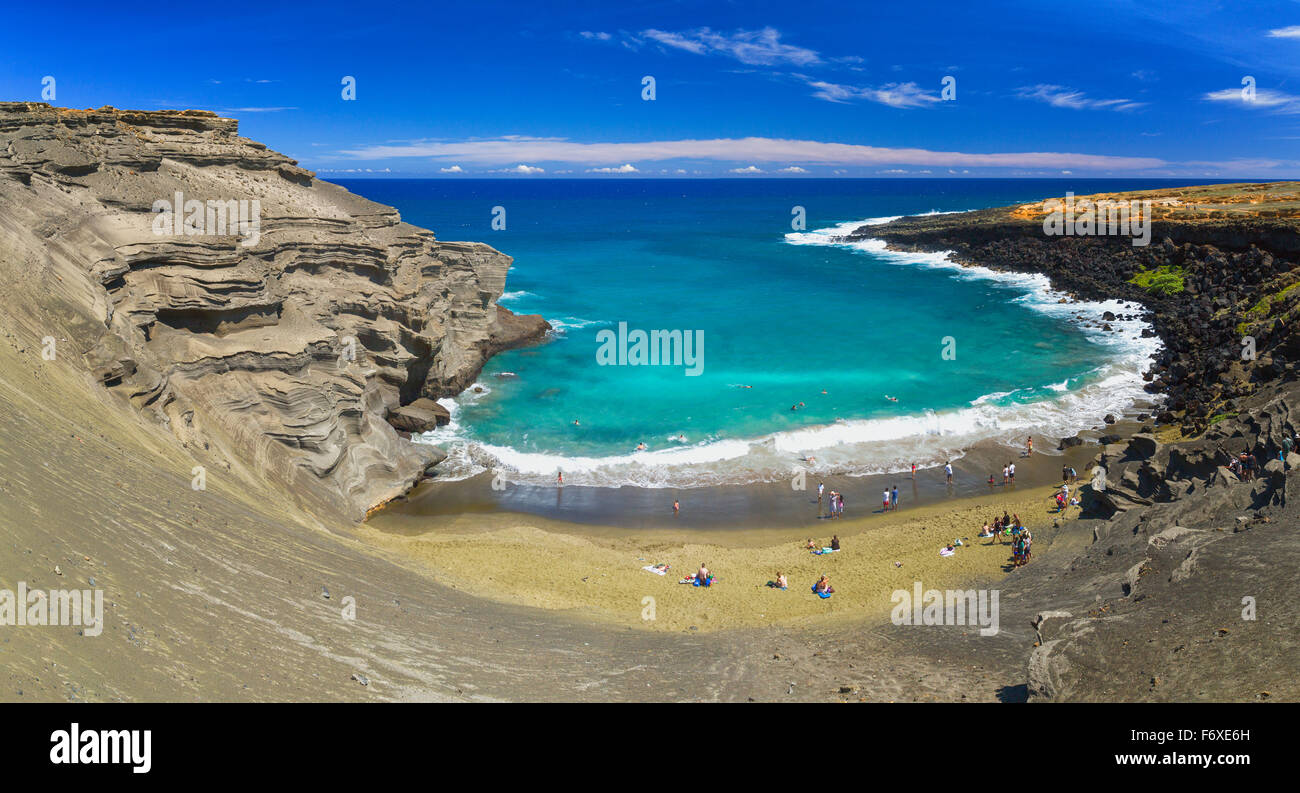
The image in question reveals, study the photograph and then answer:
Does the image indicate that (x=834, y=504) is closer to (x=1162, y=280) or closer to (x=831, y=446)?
(x=831, y=446)

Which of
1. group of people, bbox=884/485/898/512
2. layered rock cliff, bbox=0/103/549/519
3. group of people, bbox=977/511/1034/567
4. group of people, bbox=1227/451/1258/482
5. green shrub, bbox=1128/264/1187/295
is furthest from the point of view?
green shrub, bbox=1128/264/1187/295

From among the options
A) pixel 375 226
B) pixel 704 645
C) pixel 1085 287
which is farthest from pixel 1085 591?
pixel 1085 287

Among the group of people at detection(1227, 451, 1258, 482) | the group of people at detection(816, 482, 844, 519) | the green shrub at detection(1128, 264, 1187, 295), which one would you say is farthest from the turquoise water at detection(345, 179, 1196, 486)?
the group of people at detection(1227, 451, 1258, 482)

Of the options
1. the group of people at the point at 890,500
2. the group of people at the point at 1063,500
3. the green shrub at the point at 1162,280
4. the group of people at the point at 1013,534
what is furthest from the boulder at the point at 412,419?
the green shrub at the point at 1162,280

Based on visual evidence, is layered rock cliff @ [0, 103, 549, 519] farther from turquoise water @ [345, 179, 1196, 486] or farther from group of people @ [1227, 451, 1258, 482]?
group of people @ [1227, 451, 1258, 482]

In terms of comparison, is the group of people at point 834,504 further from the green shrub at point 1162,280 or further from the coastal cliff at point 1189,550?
the green shrub at point 1162,280

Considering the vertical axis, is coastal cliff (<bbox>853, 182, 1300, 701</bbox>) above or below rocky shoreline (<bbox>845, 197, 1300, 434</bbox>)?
below

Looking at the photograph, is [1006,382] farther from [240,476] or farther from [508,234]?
[508,234]
